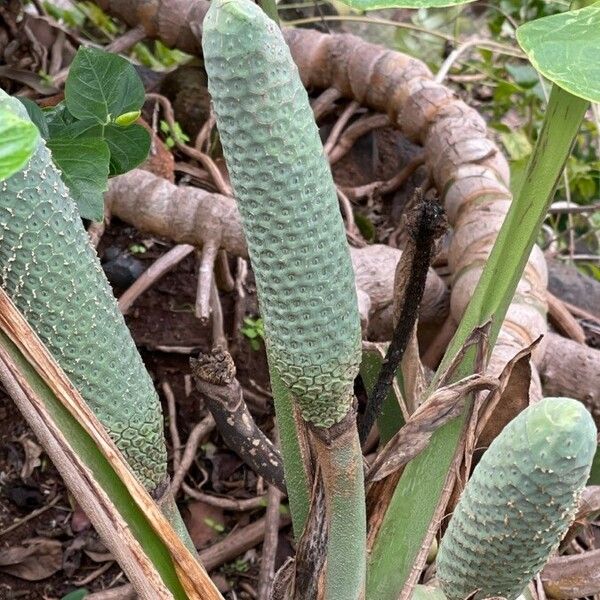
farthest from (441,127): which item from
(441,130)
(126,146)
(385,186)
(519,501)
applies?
(519,501)

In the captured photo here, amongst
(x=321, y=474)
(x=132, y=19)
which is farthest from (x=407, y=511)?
(x=132, y=19)

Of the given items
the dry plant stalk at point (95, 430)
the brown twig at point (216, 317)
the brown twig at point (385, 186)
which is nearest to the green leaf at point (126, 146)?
the brown twig at point (216, 317)

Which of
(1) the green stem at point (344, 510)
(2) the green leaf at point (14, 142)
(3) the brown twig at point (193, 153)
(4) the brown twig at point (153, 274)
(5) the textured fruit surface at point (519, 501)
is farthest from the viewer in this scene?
(3) the brown twig at point (193, 153)

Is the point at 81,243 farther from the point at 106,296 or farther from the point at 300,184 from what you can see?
the point at 300,184

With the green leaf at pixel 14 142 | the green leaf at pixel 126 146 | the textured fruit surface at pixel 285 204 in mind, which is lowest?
the green leaf at pixel 126 146

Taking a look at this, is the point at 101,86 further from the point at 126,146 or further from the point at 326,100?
the point at 326,100

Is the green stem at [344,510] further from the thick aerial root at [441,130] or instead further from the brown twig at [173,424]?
the brown twig at [173,424]
